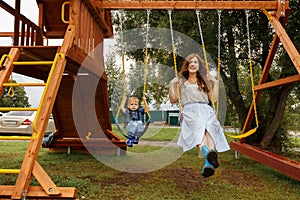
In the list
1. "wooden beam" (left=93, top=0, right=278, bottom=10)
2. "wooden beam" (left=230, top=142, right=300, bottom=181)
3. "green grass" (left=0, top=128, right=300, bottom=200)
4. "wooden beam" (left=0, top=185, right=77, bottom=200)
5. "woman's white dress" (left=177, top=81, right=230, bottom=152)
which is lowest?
"green grass" (left=0, top=128, right=300, bottom=200)

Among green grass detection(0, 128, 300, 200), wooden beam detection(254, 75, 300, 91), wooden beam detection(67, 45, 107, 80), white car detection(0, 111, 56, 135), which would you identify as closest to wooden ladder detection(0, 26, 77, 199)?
wooden beam detection(67, 45, 107, 80)

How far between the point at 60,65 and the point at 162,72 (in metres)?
6.10

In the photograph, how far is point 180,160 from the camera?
768cm

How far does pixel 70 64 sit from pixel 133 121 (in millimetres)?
1710

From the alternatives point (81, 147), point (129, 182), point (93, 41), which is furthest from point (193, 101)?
point (81, 147)

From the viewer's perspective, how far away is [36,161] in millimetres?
3084

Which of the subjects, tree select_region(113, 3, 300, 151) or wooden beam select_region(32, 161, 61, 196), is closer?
wooden beam select_region(32, 161, 61, 196)

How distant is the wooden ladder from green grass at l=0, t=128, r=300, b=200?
51.0 inches

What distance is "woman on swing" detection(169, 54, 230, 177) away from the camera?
409cm

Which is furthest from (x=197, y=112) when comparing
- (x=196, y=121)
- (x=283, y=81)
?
(x=283, y=81)

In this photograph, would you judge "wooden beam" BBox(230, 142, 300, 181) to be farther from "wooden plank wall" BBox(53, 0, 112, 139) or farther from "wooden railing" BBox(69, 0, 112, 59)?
"wooden railing" BBox(69, 0, 112, 59)

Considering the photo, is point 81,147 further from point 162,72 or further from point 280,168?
point 280,168

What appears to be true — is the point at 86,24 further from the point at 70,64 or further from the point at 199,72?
the point at 199,72

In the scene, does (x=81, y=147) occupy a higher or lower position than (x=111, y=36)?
lower
